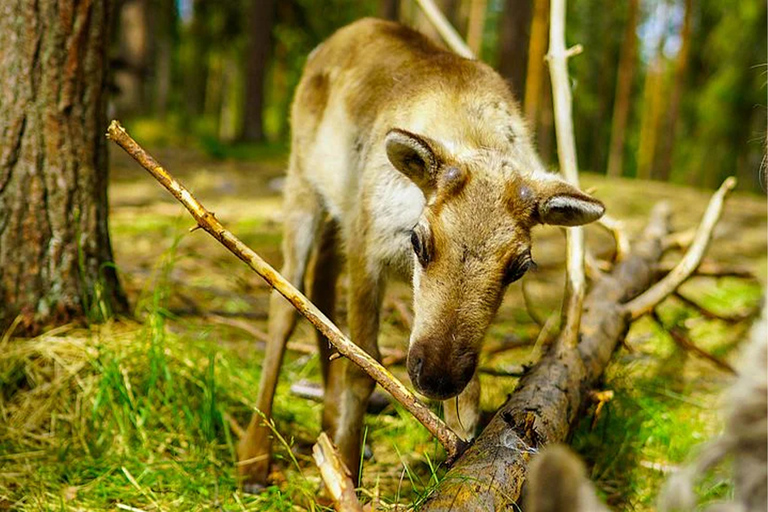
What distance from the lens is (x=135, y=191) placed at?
10.2m

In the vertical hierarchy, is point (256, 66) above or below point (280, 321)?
above

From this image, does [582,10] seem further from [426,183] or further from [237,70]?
[426,183]

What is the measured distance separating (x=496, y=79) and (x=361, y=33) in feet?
3.56

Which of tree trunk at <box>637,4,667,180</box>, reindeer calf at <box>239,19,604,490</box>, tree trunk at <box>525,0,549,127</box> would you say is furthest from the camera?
tree trunk at <box>637,4,667,180</box>

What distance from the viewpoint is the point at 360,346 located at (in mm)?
3752

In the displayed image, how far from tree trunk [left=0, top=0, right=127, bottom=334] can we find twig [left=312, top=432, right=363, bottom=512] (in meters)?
2.19

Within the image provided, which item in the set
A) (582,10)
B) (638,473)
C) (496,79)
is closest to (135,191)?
(496,79)

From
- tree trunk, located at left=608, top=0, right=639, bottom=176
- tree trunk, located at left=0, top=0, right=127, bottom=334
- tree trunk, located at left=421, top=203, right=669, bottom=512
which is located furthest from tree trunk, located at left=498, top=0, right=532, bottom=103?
tree trunk, located at left=0, top=0, right=127, bottom=334

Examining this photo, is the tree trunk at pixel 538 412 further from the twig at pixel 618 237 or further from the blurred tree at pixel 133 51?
the blurred tree at pixel 133 51

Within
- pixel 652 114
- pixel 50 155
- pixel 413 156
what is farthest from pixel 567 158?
pixel 652 114

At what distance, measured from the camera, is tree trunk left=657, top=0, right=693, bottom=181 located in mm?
19578

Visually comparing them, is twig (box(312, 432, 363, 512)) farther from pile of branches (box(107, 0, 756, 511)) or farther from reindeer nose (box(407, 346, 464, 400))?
reindeer nose (box(407, 346, 464, 400))

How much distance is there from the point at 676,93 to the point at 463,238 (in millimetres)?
19033

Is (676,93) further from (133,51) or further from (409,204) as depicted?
(409,204)
